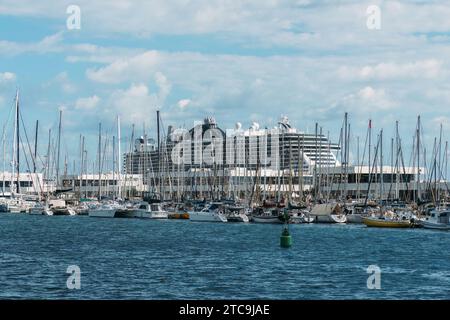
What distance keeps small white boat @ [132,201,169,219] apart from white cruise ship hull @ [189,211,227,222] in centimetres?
665

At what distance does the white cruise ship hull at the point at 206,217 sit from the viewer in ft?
320

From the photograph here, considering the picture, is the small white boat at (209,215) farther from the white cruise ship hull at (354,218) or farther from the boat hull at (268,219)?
the white cruise ship hull at (354,218)

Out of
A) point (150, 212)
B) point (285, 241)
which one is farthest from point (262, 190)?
point (285, 241)

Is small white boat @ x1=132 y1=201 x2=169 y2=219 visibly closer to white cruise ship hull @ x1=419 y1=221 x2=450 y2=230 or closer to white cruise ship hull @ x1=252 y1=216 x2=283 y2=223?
white cruise ship hull @ x1=252 y1=216 x2=283 y2=223

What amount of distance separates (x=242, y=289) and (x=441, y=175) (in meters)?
74.3

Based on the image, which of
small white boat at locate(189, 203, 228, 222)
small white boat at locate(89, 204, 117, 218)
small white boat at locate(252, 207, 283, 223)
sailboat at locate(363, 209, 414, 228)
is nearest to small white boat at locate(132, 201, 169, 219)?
small white boat at locate(89, 204, 117, 218)

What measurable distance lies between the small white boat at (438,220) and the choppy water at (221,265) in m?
6.25

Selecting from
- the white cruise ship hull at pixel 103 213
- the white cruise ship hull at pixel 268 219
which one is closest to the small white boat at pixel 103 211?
the white cruise ship hull at pixel 103 213

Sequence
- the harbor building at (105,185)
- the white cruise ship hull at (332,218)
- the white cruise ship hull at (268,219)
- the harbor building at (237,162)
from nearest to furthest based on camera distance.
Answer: the white cruise ship hull at (268,219) → the white cruise ship hull at (332,218) → the harbor building at (237,162) → the harbor building at (105,185)

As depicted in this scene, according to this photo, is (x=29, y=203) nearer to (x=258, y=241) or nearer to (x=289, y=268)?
(x=258, y=241)

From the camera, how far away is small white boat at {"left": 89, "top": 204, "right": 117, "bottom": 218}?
111m

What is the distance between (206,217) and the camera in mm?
99125

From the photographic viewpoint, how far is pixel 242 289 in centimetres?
3139
